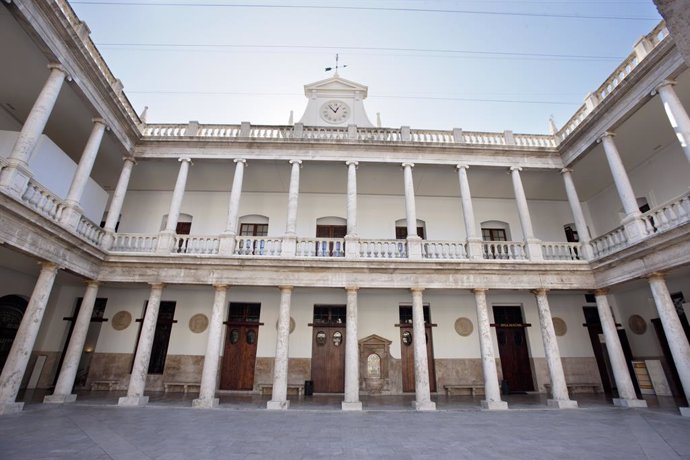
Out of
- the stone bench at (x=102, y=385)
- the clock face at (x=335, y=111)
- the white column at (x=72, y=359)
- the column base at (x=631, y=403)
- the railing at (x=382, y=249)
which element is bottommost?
the column base at (x=631, y=403)

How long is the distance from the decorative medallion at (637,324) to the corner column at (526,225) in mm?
5240

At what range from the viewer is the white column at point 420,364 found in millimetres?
9221

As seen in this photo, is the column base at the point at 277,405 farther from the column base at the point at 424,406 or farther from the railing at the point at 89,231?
the railing at the point at 89,231

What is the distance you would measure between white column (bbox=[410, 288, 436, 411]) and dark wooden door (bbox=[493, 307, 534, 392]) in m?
4.00

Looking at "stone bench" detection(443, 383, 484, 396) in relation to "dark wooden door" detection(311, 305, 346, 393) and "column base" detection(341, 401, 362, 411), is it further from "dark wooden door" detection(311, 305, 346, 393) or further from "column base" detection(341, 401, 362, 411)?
"column base" detection(341, 401, 362, 411)

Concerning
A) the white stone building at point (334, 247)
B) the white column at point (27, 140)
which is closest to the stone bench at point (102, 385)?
the white stone building at point (334, 247)

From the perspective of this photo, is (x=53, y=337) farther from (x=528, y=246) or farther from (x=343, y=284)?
(x=528, y=246)

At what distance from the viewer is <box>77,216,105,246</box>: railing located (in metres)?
9.54

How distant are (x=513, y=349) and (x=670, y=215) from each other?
683cm

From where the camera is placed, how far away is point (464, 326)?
1295cm

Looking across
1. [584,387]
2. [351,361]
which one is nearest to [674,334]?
[584,387]

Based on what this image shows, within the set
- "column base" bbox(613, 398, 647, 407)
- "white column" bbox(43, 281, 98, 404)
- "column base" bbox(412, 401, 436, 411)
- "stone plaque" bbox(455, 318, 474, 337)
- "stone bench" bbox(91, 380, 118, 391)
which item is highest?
"stone plaque" bbox(455, 318, 474, 337)

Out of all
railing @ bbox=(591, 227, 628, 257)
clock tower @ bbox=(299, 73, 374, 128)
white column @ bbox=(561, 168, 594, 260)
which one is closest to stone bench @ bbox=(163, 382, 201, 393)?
clock tower @ bbox=(299, 73, 374, 128)

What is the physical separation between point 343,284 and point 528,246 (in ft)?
20.4
